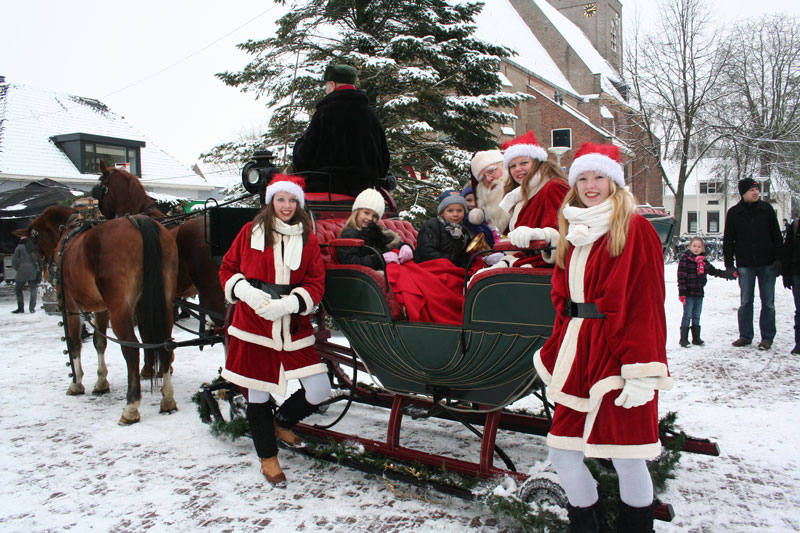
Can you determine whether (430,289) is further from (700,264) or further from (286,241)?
(700,264)

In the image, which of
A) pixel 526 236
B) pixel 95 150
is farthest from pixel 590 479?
pixel 95 150

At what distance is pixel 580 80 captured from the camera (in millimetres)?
41000

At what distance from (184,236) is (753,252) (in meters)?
6.76

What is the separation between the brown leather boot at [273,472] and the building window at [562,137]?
3234 cm

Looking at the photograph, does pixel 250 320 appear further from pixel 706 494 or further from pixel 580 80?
pixel 580 80

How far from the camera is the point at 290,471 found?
399 centimetres

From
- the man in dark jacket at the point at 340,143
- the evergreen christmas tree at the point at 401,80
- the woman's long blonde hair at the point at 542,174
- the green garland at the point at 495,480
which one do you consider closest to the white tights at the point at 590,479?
the green garland at the point at 495,480

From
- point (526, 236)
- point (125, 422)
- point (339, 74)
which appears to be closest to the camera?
point (526, 236)

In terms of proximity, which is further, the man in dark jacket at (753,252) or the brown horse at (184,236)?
the man in dark jacket at (753,252)

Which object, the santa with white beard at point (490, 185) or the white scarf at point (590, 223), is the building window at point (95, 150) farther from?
the white scarf at point (590, 223)

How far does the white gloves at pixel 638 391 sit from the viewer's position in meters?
2.24

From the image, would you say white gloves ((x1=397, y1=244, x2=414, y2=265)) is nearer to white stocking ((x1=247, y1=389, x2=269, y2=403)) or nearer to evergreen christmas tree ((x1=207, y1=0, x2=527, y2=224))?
white stocking ((x1=247, y1=389, x2=269, y2=403))

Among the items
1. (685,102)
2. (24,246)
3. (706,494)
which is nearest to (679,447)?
(706,494)

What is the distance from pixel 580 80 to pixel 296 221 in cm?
4167
